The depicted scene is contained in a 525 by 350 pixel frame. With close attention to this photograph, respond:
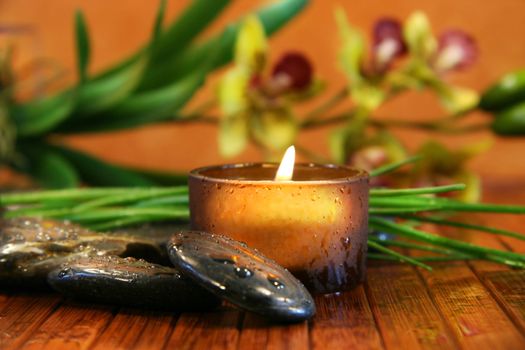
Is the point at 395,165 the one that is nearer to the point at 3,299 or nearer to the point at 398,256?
the point at 398,256

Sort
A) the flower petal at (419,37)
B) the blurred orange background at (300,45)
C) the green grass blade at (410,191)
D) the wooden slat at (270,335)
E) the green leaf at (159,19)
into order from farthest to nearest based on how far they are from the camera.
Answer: the blurred orange background at (300,45) < the flower petal at (419,37) < the green leaf at (159,19) < the green grass blade at (410,191) < the wooden slat at (270,335)

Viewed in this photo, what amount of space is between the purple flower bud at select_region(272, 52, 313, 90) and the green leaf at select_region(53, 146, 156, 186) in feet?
0.61

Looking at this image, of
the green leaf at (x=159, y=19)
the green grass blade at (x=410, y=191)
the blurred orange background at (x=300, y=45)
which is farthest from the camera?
the blurred orange background at (x=300, y=45)

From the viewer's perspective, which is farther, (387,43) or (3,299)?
(387,43)

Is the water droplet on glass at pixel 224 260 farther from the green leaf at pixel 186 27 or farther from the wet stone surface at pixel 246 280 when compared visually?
the green leaf at pixel 186 27

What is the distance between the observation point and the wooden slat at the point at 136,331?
1.23 feet

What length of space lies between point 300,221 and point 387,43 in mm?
408

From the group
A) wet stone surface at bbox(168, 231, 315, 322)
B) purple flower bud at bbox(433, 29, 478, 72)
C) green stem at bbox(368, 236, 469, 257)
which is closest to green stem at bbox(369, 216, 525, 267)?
green stem at bbox(368, 236, 469, 257)

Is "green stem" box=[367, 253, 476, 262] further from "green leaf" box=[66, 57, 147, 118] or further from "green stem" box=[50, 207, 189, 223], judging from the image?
"green leaf" box=[66, 57, 147, 118]

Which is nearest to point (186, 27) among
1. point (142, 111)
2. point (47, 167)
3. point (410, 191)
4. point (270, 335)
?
point (142, 111)

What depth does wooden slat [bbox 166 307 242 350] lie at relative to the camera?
1.22 ft

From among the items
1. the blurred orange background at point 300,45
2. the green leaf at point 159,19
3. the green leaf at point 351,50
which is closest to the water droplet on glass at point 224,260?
the green leaf at point 159,19

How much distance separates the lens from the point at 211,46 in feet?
2.88

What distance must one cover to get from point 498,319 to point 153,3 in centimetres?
84
